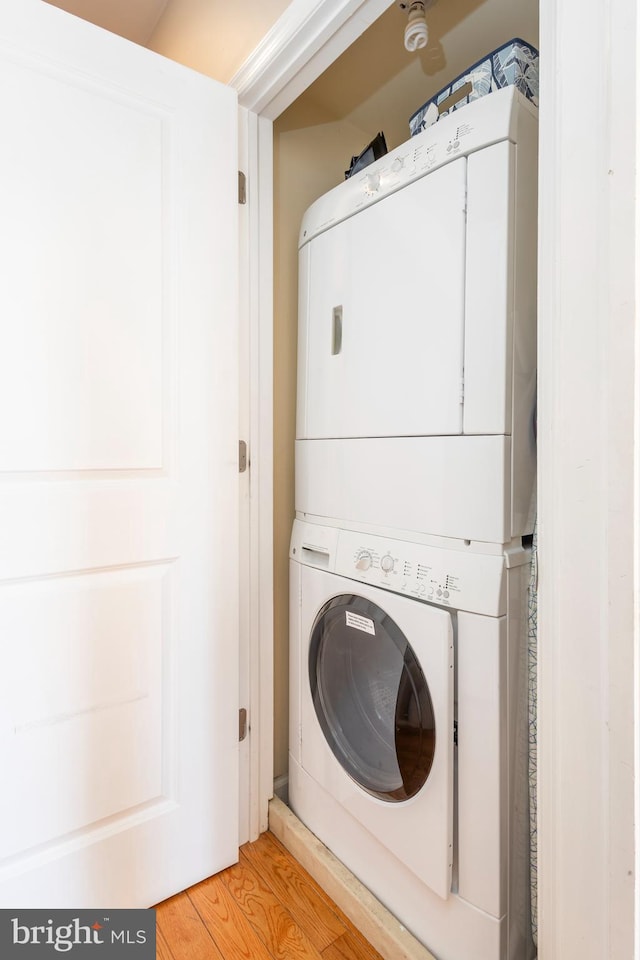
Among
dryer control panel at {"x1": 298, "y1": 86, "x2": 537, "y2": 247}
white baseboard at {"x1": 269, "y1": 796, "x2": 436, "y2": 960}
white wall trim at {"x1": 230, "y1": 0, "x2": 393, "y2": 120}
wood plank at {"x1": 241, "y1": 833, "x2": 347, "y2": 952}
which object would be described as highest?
white wall trim at {"x1": 230, "y1": 0, "x2": 393, "y2": 120}

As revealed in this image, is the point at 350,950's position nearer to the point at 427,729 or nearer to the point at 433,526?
the point at 427,729

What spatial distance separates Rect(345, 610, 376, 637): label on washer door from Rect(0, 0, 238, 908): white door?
32 centimetres

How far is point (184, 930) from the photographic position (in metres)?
1.20

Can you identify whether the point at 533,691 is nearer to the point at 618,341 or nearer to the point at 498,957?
the point at 498,957

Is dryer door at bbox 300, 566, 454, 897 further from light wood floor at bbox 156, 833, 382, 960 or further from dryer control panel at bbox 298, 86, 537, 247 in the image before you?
dryer control panel at bbox 298, 86, 537, 247

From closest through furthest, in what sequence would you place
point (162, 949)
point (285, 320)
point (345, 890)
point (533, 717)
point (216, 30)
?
point (533, 717) → point (162, 949) → point (345, 890) → point (216, 30) → point (285, 320)

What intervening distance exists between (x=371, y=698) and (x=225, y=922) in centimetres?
63

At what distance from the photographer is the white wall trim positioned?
111 cm

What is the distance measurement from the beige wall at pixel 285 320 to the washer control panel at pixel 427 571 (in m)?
0.34

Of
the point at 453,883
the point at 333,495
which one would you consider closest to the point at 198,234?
the point at 333,495

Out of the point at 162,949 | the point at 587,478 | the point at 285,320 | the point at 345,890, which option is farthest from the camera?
the point at 285,320

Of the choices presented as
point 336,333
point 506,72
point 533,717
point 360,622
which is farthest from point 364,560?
point 506,72

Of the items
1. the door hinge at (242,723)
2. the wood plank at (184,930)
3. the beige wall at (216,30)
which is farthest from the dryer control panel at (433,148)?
the wood plank at (184,930)

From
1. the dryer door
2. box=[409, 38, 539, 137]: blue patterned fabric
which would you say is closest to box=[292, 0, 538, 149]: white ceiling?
box=[409, 38, 539, 137]: blue patterned fabric
